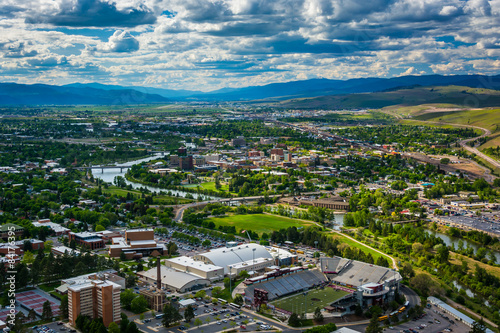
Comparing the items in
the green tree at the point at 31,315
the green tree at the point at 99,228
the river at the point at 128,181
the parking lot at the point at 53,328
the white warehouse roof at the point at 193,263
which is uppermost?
the green tree at the point at 31,315

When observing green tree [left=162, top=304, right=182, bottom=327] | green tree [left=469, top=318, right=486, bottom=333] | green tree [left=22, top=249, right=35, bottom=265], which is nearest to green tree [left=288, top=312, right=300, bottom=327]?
green tree [left=162, top=304, right=182, bottom=327]

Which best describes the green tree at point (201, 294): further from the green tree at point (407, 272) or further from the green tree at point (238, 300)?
the green tree at point (407, 272)

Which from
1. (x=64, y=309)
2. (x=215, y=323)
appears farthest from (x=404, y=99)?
(x=64, y=309)

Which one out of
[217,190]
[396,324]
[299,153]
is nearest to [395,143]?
[299,153]

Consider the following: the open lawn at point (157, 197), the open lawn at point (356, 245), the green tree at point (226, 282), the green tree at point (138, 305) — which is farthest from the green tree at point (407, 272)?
the open lawn at point (157, 197)

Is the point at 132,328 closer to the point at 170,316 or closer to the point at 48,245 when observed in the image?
the point at 170,316

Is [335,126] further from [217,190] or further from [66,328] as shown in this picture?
[66,328]

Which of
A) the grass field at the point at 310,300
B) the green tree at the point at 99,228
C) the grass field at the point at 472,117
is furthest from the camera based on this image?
the grass field at the point at 472,117
